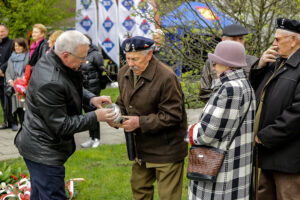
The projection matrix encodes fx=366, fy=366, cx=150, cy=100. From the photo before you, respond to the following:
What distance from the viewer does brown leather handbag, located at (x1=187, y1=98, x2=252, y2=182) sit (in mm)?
2979

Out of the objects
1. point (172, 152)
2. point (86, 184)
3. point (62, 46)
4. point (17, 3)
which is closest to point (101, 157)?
point (86, 184)

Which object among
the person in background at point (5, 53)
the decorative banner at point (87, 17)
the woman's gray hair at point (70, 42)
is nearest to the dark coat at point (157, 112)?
the woman's gray hair at point (70, 42)

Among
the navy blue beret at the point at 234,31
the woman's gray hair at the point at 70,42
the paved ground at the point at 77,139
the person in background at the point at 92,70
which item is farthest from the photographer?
the paved ground at the point at 77,139

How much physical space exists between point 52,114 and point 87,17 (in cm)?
1134

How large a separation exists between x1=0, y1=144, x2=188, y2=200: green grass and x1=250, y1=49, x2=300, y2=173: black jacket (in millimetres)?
1816

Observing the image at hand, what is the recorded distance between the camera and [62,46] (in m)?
3.10

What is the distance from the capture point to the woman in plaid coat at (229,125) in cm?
294

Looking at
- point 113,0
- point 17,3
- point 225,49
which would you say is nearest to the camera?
point 225,49

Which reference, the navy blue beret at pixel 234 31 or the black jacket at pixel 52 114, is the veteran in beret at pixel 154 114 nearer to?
the black jacket at pixel 52 114

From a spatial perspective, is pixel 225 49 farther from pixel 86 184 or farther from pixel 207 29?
pixel 86 184

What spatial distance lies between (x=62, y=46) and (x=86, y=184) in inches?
106

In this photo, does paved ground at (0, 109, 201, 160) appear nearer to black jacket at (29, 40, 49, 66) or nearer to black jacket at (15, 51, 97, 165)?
black jacket at (29, 40, 49, 66)

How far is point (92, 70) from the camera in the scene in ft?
21.6

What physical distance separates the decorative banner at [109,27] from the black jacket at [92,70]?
6.99m
